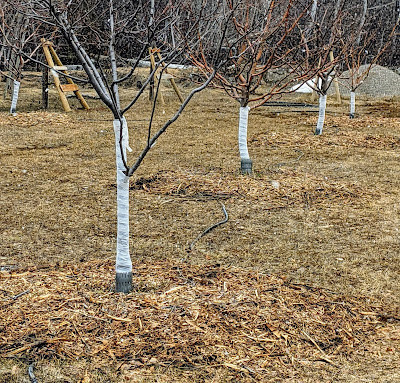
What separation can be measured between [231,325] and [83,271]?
4.74 ft

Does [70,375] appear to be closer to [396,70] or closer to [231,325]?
[231,325]

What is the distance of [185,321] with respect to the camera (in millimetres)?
3814

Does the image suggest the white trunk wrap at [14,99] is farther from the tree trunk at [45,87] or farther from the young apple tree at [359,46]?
the young apple tree at [359,46]

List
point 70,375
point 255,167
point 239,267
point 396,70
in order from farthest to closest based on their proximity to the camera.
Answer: point 396,70
point 255,167
point 239,267
point 70,375

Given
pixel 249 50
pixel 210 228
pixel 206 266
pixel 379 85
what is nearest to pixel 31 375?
pixel 206 266

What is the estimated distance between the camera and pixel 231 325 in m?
3.83

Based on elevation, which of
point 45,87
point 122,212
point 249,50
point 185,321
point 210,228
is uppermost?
point 249,50

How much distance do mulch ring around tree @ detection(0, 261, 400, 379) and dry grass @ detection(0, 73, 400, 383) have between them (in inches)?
0.4

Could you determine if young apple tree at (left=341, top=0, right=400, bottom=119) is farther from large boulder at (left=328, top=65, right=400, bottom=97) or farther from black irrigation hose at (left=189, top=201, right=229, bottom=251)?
black irrigation hose at (left=189, top=201, right=229, bottom=251)

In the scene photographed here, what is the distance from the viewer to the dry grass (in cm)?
354

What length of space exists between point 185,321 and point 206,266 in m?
1.23

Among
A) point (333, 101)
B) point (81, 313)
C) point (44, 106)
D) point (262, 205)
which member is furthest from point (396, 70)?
point (81, 313)

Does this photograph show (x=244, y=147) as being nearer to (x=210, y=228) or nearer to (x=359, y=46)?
(x=210, y=228)

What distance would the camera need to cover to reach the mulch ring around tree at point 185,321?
354cm
